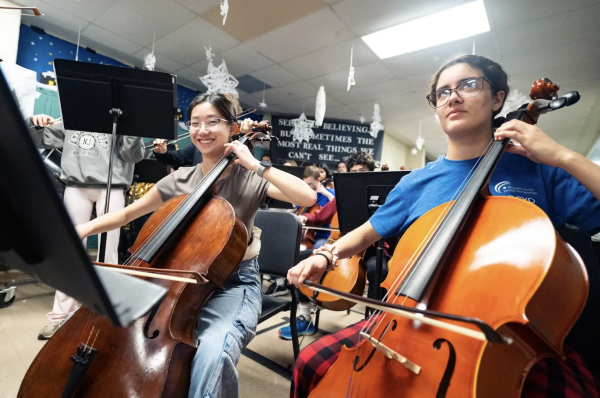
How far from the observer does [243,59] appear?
13.7 ft

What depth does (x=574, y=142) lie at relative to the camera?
700 centimetres

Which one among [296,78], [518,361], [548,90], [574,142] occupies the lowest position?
[518,361]

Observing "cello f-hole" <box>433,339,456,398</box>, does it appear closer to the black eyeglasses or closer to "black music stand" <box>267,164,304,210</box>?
the black eyeglasses

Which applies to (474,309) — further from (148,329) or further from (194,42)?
(194,42)

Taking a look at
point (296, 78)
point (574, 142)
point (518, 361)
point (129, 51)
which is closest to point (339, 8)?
point (296, 78)

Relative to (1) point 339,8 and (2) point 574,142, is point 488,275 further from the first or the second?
(2) point 574,142

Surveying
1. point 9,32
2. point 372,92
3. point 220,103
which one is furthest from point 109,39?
point 372,92

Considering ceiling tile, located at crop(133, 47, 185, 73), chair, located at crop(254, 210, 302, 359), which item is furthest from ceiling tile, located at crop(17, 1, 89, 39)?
chair, located at crop(254, 210, 302, 359)

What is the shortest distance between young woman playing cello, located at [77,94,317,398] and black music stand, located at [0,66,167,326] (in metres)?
0.56

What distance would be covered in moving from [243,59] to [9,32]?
257 centimetres

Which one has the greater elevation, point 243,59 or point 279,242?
point 243,59

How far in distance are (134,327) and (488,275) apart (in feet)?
2.79

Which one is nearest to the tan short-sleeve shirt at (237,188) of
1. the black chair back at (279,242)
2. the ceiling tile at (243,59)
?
the black chair back at (279,242)

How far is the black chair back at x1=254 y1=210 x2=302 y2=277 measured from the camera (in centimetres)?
160
